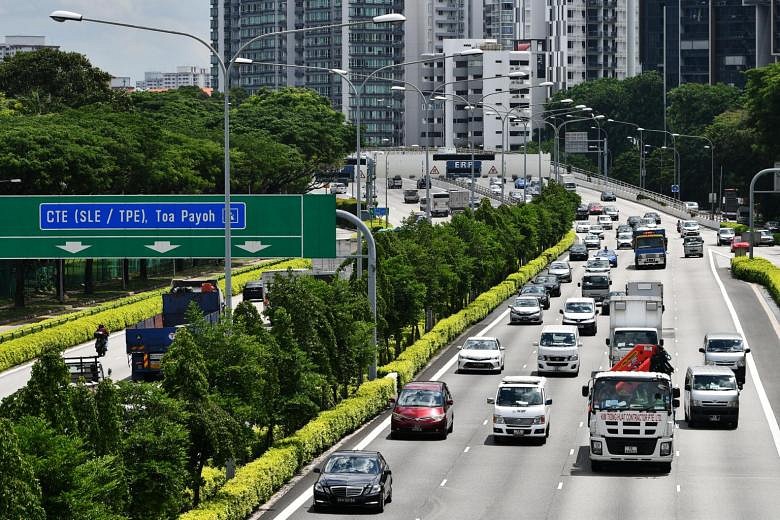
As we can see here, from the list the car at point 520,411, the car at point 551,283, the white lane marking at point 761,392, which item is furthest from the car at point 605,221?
the car at point 520,411

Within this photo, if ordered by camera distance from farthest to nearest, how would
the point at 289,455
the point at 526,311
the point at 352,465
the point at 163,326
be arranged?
the point at 526,311 → the point at 163,326 → the point at 289,455 → the point at 352,465

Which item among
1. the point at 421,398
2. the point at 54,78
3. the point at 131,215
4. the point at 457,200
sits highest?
the point at 54,78

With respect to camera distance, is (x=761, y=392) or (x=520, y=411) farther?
(x=761, y=392)

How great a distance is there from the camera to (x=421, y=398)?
5025 centimetres

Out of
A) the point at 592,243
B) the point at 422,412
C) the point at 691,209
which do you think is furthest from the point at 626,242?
the point at 422,412

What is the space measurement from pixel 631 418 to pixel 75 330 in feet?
127

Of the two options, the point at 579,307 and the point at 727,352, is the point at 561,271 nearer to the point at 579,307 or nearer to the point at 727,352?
the point at 579,307

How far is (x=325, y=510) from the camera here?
38.1m

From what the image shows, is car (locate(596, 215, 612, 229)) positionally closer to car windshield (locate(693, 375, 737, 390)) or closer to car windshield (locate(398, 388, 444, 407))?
car windshield (locate(693, 375, 737, 390))

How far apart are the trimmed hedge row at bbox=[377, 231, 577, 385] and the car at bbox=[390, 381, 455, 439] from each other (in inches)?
364

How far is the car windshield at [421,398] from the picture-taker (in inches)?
1973

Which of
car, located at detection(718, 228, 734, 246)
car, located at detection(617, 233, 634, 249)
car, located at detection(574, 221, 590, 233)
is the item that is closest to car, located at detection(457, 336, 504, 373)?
car, located at detection(617, 233, 634, 249)

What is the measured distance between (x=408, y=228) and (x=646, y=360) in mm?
31451

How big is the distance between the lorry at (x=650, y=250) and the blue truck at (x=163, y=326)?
43905 millimetres
